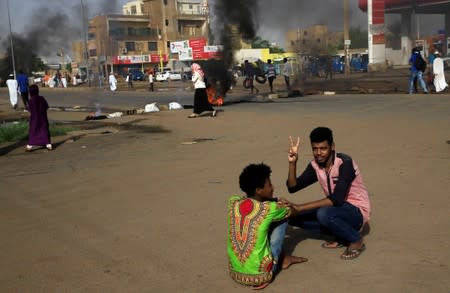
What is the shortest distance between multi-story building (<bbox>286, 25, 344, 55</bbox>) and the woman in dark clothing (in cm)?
1666

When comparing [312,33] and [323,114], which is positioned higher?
[312,33]

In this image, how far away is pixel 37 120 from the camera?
1005cm

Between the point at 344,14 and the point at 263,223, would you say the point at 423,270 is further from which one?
the point at 344,14

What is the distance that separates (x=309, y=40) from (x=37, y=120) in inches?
971

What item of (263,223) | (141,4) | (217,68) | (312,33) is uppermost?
(141,4)

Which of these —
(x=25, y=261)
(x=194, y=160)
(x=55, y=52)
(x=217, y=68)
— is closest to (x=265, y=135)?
(x=194, y=160)

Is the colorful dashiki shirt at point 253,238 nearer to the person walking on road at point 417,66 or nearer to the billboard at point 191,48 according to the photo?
the person walking on road at point 417,66

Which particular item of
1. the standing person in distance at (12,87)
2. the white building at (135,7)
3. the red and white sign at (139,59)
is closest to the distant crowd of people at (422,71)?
the standing person in distance at (12,87)

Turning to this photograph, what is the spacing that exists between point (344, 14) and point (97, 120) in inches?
925

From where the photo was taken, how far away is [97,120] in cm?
1579

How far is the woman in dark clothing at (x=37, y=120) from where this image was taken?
9.95 metres

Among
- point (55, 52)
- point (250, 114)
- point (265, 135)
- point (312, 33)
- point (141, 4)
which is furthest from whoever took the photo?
point (141, 4)

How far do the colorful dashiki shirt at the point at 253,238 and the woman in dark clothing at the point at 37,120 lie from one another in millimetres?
7611

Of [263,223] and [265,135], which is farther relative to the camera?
[265,135]
